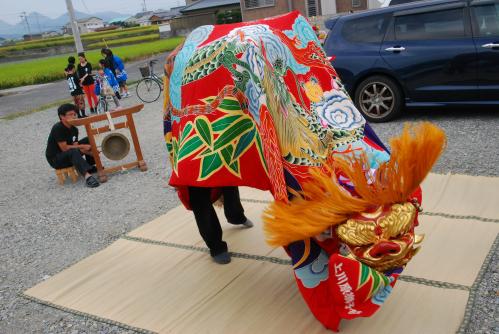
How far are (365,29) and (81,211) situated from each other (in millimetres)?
4645

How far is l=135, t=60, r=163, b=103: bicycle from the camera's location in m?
12.2

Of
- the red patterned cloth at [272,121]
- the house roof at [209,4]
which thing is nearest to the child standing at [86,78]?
the red patterned cloth at [272,121]

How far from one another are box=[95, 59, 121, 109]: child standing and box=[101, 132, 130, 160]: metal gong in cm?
480

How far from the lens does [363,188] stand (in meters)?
2.13

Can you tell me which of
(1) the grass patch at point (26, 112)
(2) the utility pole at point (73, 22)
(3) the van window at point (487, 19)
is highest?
(2) the utility pole at point (73, 22)

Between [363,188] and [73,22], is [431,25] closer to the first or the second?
[363,188]

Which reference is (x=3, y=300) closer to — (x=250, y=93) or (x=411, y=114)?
(x=250, y=93)

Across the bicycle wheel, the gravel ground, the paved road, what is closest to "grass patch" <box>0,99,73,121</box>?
the paved road

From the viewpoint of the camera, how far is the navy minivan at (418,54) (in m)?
6.41

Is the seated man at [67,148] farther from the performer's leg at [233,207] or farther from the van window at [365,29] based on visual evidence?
the van window at [365,29]

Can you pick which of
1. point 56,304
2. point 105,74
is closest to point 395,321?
point 56,304

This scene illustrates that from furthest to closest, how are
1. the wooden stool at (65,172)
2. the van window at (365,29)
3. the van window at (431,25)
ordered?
the van window at (365,29) < the van window at (431,25) < the wooden stool at (65,172)

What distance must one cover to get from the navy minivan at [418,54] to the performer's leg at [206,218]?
14.0ft

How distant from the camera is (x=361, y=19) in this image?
24.0ft
